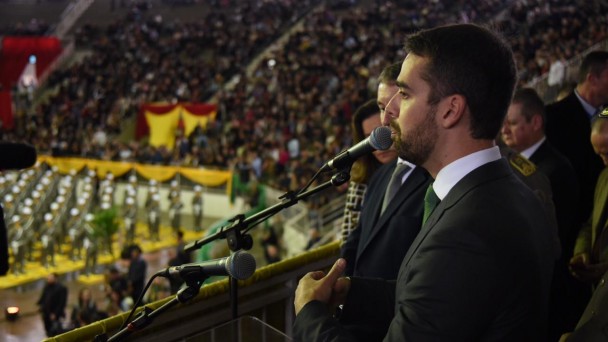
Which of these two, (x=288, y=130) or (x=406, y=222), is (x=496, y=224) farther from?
(x=288, y=130)

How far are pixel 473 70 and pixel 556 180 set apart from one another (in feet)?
6.13

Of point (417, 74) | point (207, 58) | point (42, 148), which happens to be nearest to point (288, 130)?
point (42, 148)

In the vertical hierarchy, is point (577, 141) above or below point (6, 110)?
below

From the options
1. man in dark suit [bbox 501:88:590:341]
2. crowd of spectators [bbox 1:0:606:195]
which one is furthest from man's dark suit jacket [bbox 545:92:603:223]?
crowd of spectators [bbox 1:0:606:195]

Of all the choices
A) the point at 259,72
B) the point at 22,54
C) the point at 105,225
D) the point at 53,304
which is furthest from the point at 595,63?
the point at 22,54

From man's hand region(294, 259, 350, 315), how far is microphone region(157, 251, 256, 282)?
0.23 meters

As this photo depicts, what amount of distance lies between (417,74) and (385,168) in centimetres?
129

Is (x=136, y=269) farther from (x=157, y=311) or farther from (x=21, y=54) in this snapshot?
(x=21, y=54)

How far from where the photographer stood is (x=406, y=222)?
2.38m

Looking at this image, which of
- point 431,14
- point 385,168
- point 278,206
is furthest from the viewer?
point 431,14

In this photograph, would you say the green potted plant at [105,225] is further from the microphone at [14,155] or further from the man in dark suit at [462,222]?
the man in dark suit at [462,222]

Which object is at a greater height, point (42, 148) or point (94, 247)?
point (42, 148)

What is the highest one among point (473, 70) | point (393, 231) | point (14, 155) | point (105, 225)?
point (473, 70)

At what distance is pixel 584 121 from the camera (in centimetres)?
387
